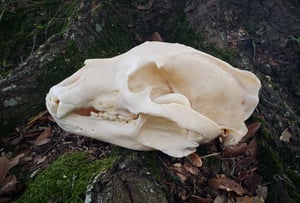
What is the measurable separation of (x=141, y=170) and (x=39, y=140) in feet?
3.43

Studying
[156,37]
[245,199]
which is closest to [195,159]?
[245,199]

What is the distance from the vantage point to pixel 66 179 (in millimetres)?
2574

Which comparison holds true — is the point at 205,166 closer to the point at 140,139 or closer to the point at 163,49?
the point at 140,139

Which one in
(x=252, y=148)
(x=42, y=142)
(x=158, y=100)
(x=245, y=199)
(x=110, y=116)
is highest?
(x=158, y=100)

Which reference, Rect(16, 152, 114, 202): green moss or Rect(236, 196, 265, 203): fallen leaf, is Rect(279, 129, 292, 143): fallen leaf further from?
Rect(16, 152, 114, 202): green moss

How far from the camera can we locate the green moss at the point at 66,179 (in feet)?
8.10

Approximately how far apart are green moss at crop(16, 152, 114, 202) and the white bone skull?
179 millimetres

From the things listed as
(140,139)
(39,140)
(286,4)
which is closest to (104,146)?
(140,139)

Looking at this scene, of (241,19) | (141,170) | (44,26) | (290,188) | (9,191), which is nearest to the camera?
(141,170)

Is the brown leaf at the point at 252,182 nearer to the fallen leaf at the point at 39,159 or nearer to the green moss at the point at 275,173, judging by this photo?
the green moss at the point at 275,173

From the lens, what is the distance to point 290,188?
3.07m

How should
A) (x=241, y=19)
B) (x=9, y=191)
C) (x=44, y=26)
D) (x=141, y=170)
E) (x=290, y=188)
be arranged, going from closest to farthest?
(x=141, y=170), (x=9, y=191), (x=290, y=188), (x=44, y=26), (x=241, y=19)

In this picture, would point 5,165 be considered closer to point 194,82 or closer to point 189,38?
point 194,82

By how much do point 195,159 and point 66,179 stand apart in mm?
837
